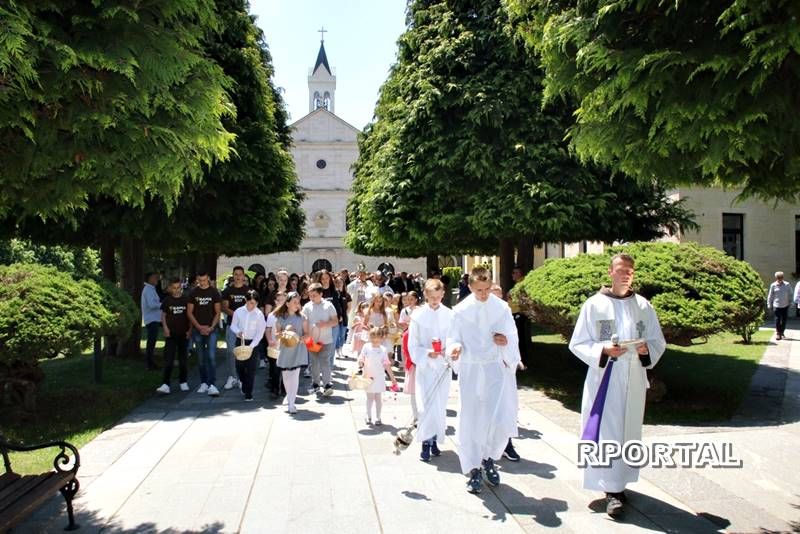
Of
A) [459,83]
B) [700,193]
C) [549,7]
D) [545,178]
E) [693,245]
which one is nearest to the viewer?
[549,7]

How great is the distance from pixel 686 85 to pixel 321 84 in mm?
95077

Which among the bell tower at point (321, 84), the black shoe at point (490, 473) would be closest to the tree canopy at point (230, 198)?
the black shoe at point (490, 473)

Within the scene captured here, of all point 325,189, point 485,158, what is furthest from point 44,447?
point 325,189

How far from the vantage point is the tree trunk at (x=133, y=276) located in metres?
14.9

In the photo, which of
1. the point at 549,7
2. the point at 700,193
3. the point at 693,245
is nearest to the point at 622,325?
the point at 549,7

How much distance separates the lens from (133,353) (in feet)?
48.9

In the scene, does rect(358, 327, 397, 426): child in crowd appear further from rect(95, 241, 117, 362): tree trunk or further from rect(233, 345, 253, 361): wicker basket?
rect(95, 241, 117, 362): tree trunk

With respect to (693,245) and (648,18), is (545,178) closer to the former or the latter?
(693,245)

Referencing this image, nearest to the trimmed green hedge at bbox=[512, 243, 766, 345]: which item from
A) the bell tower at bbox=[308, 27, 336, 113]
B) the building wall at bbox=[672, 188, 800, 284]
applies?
the building wall at bbox=[672, 188, 800, 284]

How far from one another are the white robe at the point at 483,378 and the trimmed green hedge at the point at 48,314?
509 cm

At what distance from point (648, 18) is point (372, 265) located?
5882 centimetres

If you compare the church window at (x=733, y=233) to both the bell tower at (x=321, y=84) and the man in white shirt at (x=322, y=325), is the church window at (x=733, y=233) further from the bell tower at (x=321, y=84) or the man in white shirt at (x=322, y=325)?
the bell tower at (x=321, y=84)

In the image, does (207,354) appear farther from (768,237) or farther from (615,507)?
(768,237)

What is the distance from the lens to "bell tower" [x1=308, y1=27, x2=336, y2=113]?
94812 mm
